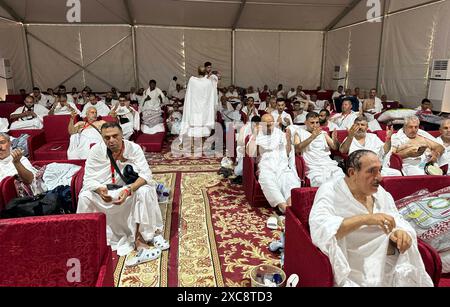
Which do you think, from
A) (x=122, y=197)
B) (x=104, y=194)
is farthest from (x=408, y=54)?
(x=104, y=194)

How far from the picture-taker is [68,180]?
3523 millimetres

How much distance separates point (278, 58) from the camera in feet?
42.8

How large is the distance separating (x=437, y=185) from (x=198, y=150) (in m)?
4.92

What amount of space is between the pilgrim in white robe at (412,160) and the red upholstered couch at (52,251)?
11.6 ft

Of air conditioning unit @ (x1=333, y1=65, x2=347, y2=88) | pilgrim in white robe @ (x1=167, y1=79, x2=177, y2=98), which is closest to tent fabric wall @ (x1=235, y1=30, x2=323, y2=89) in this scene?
air conditioning unit @ (x1=333, y1=65, x2=347, y2=88)

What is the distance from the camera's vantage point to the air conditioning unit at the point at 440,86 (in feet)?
24.1

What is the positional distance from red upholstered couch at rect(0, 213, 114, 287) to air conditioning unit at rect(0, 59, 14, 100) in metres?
10.6

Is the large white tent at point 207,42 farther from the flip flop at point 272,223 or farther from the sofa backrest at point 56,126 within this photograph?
the flip flop at point 272,223

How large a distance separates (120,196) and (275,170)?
5.99 feet

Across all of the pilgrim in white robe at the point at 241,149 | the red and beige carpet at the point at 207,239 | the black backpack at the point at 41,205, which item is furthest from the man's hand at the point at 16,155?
the pilgrim in white robe at the point at 241,149

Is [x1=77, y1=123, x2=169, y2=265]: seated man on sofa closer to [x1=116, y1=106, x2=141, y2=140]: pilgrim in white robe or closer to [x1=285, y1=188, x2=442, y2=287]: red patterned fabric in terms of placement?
[x1=285, y1=188, x2=442, y2=287]: red patterned fabric

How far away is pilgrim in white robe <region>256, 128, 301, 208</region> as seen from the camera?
12.9 ft

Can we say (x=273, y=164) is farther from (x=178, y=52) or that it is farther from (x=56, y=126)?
(x=178, y=52)
